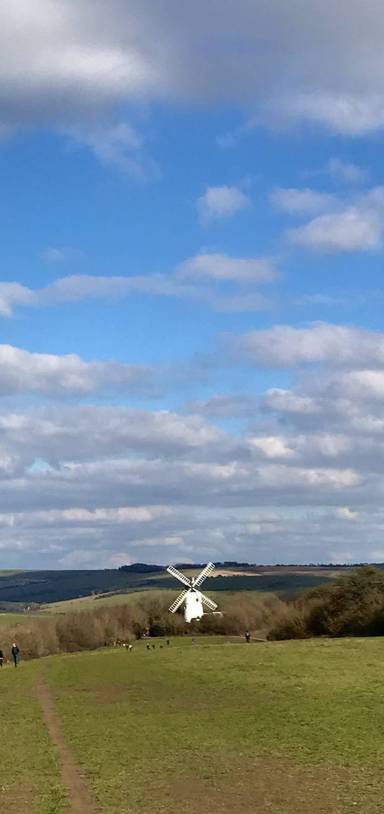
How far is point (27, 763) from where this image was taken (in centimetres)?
2678

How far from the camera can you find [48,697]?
45562 millimetres

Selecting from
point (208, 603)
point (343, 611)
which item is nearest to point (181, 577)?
point (208, 603)

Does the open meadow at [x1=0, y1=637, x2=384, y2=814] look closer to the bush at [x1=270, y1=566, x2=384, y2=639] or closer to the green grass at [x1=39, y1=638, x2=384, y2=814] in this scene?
the green grass at [x1=39, y1=638, x2=384, y2=814]

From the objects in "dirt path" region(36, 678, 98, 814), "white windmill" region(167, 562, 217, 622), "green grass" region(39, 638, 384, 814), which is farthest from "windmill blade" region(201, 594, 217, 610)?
"dirt path" region(36, 678, 98, 814)

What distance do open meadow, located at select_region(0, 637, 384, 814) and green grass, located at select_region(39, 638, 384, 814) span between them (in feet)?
0.16

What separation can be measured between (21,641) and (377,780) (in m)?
112

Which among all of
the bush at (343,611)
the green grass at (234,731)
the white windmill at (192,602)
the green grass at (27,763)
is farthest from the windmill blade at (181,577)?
the green grass at (27,763)

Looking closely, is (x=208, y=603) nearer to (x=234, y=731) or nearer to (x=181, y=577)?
(x=181, y=577)

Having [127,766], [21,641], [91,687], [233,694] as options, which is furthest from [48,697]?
[21,641]

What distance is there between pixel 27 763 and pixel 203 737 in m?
6.98

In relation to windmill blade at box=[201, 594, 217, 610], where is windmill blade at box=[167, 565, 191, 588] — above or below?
above

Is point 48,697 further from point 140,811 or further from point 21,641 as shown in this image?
point 21,641

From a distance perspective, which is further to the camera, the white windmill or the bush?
the white windmill

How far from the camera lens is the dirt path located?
2064 cm
